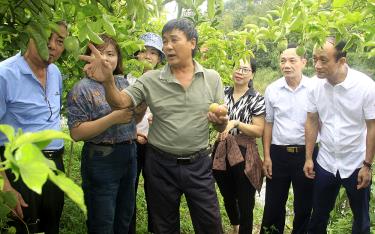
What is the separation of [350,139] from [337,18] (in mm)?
1571

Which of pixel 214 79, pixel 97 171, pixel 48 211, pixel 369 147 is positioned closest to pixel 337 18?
pixel 214 79

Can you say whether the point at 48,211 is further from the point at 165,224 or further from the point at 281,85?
the point at 281,85

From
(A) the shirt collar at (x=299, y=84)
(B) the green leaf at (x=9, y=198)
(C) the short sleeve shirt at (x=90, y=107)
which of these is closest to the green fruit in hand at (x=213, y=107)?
(C) the short sleeve shirt at (x=90, y=107)

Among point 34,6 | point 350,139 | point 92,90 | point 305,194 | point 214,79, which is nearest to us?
point 34,6

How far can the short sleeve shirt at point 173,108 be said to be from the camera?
276 cm

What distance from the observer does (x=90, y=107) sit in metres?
2.72

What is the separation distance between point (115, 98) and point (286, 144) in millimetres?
1872

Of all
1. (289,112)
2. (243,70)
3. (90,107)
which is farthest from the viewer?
(243,70)

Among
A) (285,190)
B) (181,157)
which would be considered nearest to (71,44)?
(181,157)

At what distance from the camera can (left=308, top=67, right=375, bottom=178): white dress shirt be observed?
3.09 m

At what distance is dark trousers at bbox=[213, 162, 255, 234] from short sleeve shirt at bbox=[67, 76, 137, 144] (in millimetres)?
1331

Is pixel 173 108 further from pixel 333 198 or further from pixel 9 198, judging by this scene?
pixel 333 198

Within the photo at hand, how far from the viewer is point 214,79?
2.94 meters

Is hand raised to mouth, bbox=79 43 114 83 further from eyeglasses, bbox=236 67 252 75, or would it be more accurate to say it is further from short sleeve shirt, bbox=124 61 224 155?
eyeglasses, bbox=236 67 252 75
